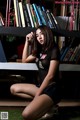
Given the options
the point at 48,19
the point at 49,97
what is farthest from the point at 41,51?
the point at 49,97

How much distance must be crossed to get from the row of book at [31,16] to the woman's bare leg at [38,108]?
30.1 inches

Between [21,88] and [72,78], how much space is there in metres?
0.83

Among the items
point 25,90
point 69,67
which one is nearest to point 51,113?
point 25,90

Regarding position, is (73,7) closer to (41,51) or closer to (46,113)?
(41,51)

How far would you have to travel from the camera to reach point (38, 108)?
275cm

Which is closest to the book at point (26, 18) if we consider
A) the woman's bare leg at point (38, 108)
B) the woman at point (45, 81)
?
the woman at point (45, 81)

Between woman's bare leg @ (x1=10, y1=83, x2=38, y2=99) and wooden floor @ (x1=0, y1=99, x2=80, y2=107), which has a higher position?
woman's bare leg @ (x1=10, y1=83, x2=38, y2=99)

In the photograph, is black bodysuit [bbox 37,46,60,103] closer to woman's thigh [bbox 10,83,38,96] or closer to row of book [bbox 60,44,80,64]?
woman's thigh [bbox 10,83,38,96]

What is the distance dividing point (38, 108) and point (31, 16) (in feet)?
3.03

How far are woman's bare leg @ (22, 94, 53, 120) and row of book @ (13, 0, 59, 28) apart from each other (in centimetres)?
76

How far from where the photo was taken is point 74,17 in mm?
3305

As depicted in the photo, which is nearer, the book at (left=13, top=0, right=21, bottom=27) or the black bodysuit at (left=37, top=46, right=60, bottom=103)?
the black bodysuit at (left=37, top=46, right=60, bottom=103)

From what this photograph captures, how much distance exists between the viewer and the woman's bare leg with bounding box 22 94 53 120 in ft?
9.00

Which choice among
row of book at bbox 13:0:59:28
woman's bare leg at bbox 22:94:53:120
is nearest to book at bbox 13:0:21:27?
row of book at bbox 13:0:59:28
